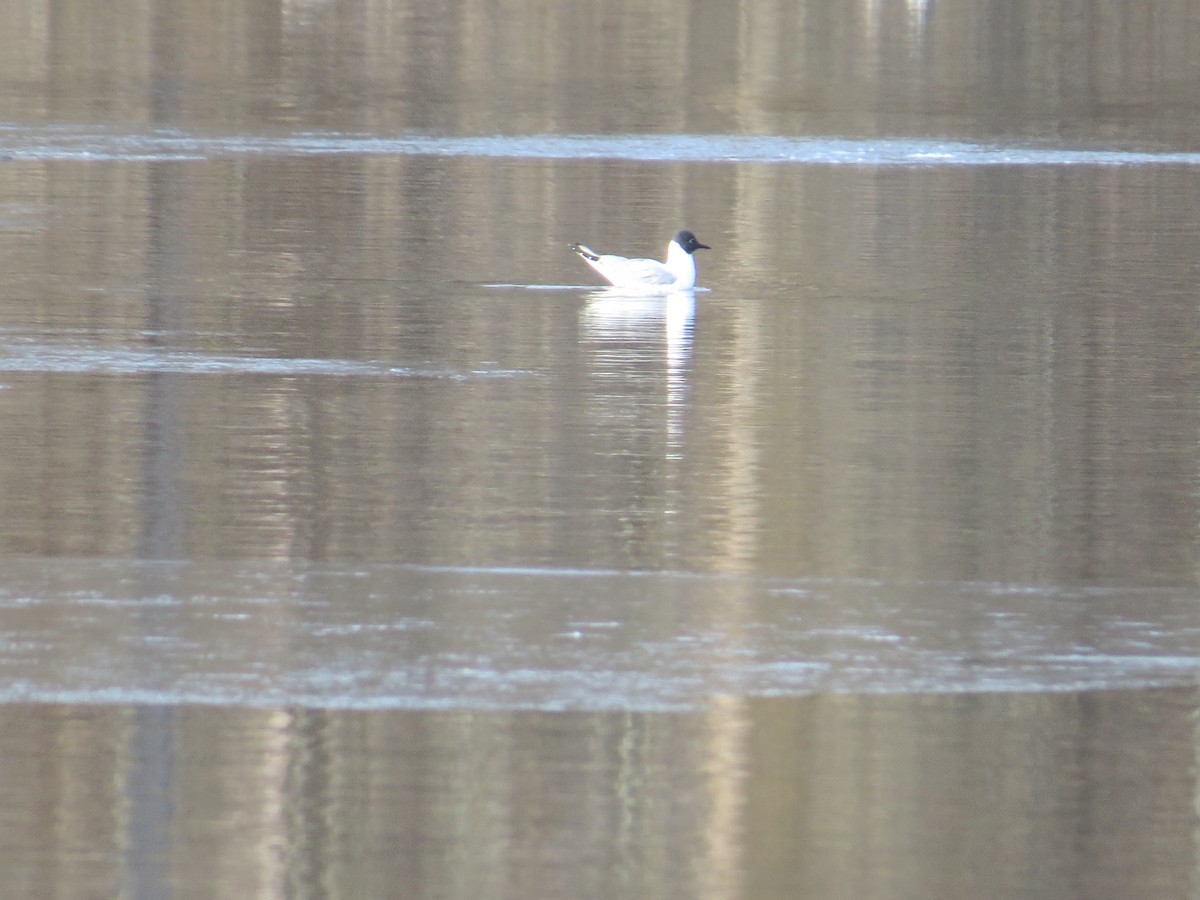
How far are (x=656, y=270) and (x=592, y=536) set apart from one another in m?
8.07

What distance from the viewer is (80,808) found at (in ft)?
23.0

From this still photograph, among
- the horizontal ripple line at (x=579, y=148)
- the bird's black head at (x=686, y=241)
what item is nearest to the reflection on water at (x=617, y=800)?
the bird's black head at (x=686, y=241)

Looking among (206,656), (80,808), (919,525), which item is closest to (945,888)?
(80,808)

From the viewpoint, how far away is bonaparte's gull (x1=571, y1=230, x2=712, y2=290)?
18141mm

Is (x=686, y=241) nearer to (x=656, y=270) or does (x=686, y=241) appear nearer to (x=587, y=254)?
(x=656, y=270)

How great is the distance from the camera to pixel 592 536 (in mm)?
10297

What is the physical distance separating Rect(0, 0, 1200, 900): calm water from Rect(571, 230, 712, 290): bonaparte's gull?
0.41 metres

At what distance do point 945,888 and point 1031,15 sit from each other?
163ft

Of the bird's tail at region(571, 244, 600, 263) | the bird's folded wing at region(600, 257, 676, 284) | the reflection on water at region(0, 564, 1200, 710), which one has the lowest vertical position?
the reflection on water at region(0, 564, 1200, 710)

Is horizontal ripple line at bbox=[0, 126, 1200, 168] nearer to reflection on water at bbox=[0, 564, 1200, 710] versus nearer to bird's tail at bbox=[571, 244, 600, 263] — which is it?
bird's tail at bbox=[571, 244, 600, 263]

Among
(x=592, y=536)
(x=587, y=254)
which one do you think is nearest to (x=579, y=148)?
(x=587, y=254)

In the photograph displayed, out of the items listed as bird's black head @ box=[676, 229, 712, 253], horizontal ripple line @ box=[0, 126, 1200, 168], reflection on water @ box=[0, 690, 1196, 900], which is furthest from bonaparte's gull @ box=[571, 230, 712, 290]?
reflection on water @ box=[0, 690, 1196, 900]

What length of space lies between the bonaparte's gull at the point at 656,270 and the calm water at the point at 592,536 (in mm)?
408

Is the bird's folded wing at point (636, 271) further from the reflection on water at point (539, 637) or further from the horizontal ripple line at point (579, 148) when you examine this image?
the horizontal ripple line at point (579, 148)
